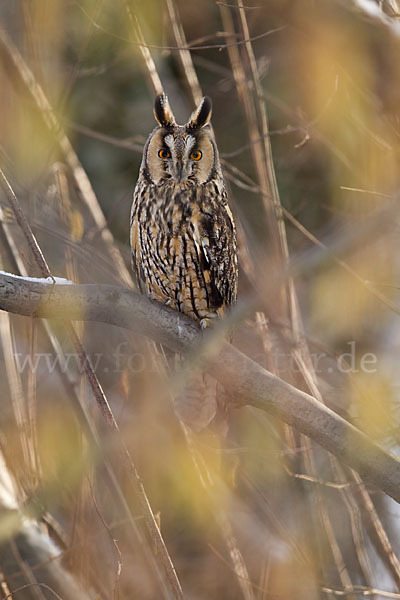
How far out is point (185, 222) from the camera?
2424 mm

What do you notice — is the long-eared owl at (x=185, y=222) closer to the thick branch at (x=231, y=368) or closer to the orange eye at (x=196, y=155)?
the orange eye at (x=196, y=155)

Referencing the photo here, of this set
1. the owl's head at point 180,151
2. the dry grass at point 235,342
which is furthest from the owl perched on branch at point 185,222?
the dry grass at point 235,342

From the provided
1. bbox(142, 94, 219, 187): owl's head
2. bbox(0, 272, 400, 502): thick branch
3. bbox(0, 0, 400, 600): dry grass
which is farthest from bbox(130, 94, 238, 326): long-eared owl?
bbox(0, 272, 400, 502): thick branch

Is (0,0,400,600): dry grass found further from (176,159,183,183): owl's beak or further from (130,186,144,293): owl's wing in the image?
(176,159,183,183): owl's beak

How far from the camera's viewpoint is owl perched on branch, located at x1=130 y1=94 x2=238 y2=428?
2412 mm

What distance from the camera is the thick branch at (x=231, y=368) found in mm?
1582

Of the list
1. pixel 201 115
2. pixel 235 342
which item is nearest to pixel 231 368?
pixel 201 115

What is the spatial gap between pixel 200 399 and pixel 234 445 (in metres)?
0.69

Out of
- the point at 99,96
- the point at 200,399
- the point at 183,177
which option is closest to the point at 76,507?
the point at 200,399

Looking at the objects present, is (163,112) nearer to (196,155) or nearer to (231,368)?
(196,155)

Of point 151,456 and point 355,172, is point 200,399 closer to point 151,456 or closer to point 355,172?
point 151,456

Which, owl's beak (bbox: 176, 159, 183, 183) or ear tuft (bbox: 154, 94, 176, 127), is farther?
owl's beak (bbox: 176, 159, 183, 183)

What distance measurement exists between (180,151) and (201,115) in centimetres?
15

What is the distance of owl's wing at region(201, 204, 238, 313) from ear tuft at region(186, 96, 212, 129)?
1.03ft
